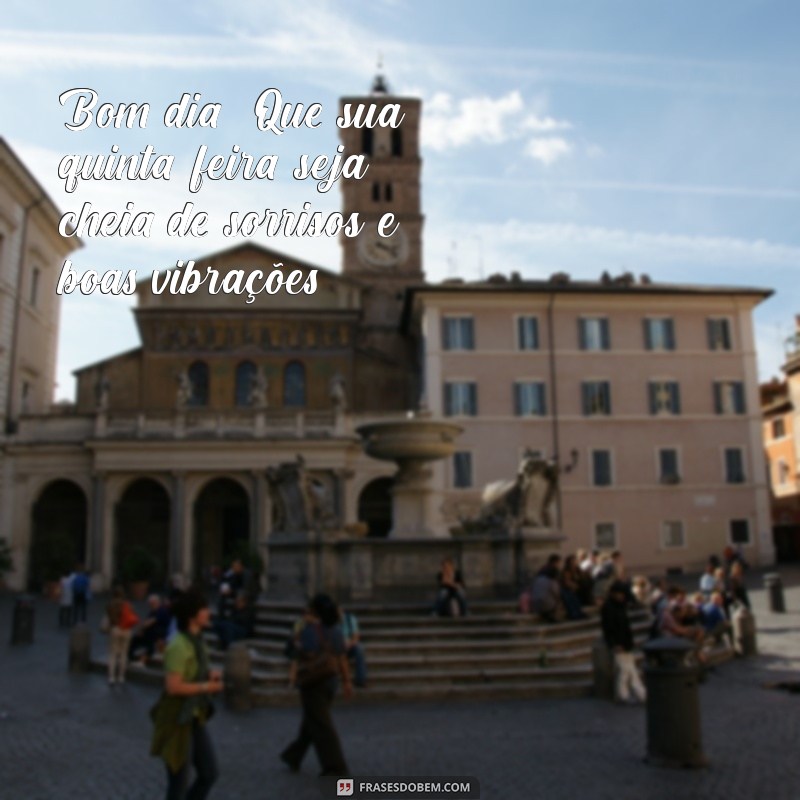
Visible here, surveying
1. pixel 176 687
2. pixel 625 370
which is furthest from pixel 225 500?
pixel 176 687

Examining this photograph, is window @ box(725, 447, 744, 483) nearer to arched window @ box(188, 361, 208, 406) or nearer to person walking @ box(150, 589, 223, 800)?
arched window @ box(188, 361, 208, 406)

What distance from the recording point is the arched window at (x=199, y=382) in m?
41.1

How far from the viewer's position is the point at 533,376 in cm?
3597

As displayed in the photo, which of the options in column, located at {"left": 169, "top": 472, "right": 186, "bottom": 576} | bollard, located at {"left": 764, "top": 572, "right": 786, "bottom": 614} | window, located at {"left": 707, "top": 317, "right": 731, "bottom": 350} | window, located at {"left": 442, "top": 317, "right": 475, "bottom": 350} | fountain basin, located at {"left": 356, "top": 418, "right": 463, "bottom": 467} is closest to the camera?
fountain basin, located at {"left": 356, "top": 418, "right": 463, "bottom": 467}

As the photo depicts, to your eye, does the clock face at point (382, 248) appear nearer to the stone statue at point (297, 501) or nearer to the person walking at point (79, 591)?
the person walking at point (79, 591)

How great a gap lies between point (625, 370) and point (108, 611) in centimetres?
2756

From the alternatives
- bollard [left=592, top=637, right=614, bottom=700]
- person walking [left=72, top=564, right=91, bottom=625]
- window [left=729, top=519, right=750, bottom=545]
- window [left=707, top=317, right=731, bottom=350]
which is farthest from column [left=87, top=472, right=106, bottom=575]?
bollard [left=592, top=637, right=614, bottom=700]

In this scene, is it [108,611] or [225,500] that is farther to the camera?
[225,500]

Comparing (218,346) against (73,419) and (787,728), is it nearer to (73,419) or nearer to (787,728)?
(73,419)

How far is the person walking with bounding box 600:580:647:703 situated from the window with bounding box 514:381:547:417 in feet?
82.4

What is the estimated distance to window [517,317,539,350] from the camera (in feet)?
119

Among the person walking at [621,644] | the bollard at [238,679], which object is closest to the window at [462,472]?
the person walking at [621,644]

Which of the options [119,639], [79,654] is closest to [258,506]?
[79,654]

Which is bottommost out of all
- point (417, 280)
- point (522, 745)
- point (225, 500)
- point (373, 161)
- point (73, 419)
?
point (522, 745)
